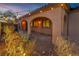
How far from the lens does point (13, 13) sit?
2.37 metres

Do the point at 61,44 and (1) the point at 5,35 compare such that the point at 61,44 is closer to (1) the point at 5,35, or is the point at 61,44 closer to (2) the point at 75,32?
(2) the point at 75,32

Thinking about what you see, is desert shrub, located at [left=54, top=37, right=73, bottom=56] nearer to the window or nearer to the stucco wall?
the stucco wall

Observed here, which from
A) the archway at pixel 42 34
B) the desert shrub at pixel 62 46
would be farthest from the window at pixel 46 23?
the desert shrub at pixel 62 46

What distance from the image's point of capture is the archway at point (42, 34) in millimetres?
2348

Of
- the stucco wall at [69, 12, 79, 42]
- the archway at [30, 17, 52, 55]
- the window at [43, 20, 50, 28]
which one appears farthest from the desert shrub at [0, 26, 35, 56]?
the stucco wall at [69, 12, 79, 42]

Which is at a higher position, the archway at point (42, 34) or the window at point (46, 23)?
the window at point (46, 23)

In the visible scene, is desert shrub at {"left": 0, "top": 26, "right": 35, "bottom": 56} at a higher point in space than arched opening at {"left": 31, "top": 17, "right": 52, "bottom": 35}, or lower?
lower

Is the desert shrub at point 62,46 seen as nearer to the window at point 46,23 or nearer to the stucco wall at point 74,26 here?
the stucco wall at point 74,26

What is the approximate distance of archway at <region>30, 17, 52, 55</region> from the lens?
2.35 m

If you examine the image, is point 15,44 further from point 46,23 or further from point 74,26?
point 74,26

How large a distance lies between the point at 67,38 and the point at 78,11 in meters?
0.36

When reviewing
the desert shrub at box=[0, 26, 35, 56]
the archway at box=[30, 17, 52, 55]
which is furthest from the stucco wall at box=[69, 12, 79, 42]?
the desert shrub at box=[0, 26, 35, 56]

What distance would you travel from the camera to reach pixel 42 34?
7.73 ft

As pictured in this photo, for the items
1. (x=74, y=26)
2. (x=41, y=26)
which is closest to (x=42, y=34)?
(x=41, y=26)
